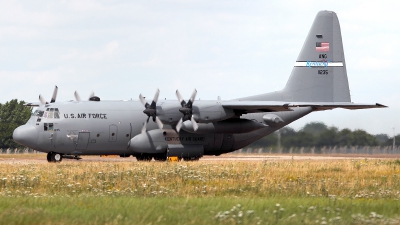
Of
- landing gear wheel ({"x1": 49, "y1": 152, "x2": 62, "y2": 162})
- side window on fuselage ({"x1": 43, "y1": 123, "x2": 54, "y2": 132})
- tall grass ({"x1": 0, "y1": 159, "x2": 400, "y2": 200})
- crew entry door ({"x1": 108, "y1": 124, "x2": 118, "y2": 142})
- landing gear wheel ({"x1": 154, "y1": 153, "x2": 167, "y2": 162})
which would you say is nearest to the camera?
tall grass ({"x1": 0, "y1": 159, "x2": 400, "y2": 200})

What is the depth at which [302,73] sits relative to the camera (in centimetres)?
3994

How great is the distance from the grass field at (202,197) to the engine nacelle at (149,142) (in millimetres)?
8170

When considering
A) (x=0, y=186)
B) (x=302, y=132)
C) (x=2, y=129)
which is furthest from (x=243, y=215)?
(x=2, y=129)

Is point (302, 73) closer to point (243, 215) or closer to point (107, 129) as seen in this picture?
point (107, 129)

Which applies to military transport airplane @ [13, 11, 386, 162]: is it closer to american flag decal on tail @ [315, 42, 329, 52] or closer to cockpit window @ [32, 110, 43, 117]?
cockpit window @ [32, 110, 43, 117]

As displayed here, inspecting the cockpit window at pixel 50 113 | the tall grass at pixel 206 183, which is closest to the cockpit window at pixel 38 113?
the cockpit window at pixel 50 113

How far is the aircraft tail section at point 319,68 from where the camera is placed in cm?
3991

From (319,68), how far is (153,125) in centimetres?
1190

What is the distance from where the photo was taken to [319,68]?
131ft

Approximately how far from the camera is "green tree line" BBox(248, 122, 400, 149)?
45.9 m

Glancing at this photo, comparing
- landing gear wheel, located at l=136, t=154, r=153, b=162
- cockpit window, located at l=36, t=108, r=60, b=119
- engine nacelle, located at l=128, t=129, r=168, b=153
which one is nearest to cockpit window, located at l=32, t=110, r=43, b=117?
cockpit window, located at l=36, t=108, r=60, b=119

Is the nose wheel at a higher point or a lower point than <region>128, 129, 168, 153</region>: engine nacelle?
lower

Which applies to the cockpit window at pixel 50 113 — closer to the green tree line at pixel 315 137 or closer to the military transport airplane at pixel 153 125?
the military transport airplane at pixel 153 125

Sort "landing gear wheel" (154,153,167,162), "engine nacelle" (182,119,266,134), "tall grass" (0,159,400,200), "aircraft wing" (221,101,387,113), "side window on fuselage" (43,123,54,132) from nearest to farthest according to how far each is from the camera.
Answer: "tall grass" (0,159,400,200) < "side window on fuselage" (43,123,54,132) < "aircraft wing" (221,101,387,113) < "engine nacelle" (182,119,266,134) < "landing gear wheel" (154,153,167,162)
